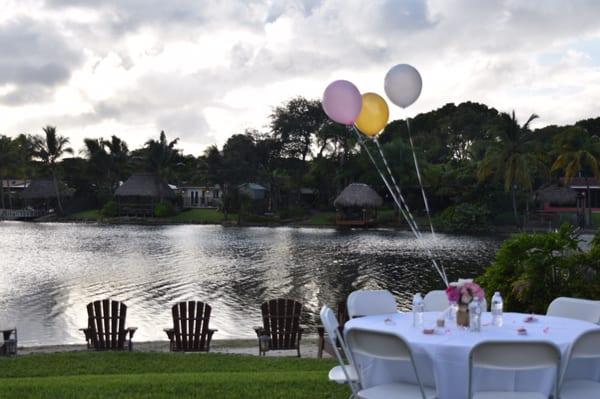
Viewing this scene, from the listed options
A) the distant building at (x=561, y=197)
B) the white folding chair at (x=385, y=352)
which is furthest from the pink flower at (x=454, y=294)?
the distant building at (x=561, y=197)

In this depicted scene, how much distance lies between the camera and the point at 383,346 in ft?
12.1

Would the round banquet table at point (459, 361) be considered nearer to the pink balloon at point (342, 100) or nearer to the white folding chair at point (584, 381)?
the white folding chair at point (584, 381)

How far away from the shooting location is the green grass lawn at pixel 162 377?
4.86 meters

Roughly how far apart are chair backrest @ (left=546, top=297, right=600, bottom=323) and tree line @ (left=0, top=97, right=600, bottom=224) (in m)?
32.3

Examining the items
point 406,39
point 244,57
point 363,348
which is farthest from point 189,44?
point 363,348

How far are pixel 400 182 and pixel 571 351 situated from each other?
1563 inches

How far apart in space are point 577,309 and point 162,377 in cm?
358

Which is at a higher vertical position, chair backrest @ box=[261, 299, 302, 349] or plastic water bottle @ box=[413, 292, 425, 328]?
plastic water bottle @ box=[413, 292, 425, 328]

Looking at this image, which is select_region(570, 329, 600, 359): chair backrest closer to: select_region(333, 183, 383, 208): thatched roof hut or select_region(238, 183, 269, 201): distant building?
select_region(333, 183, 383, 208): thatched roof hut

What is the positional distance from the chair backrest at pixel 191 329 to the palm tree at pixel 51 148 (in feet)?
155

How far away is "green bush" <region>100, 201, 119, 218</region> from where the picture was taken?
4825cm

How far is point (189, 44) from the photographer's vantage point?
1973 cm

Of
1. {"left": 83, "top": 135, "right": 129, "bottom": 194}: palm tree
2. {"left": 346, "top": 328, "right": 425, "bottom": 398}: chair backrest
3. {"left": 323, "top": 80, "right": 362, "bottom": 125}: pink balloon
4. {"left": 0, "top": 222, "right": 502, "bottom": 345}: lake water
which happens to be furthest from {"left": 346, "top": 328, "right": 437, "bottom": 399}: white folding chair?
{"left": 83, "top": 135, "right": 129, "bottom": 194}: palm tree

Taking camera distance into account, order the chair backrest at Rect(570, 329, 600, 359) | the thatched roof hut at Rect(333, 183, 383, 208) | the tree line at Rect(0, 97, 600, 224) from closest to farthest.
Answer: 1. the chair backrest at Rect(570, 329, 600, 359)
2. the tree line at Rect(0, 97, 600, 224)
3. the thatched roof hut at Rect(333, 183, 383, 208)
